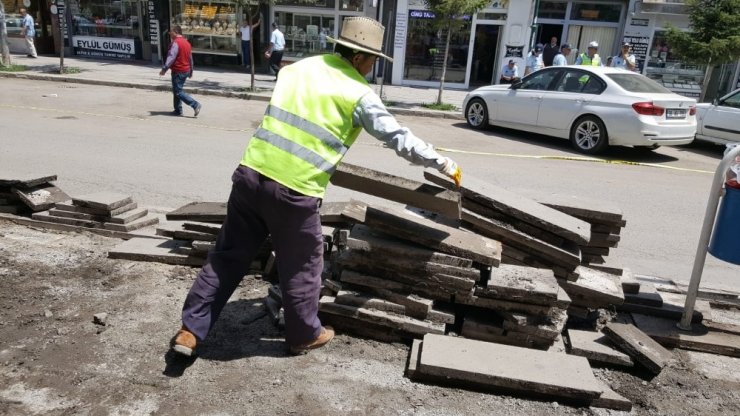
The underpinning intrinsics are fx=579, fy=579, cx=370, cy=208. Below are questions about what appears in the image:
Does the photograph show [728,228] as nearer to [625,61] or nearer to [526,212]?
[526,212]

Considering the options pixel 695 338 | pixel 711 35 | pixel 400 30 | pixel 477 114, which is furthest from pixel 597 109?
pixel 400 30

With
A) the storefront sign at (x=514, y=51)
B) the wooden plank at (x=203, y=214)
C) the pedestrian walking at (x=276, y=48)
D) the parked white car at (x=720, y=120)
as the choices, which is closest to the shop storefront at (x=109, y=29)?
Answer: the pedestrian walking at (x=276, y=48)

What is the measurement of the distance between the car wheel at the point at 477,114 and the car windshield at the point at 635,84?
2983 mm

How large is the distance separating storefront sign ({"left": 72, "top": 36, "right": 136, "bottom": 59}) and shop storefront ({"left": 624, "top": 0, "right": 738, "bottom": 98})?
19753 mm

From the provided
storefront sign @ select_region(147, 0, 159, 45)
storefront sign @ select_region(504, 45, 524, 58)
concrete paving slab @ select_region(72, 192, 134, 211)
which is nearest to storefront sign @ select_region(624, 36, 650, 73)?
storefront sign @ select_region(504, 45, 524, 58)

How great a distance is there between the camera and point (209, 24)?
2345 centimetres

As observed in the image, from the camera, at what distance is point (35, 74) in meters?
18.5

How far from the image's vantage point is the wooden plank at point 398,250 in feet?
11.7

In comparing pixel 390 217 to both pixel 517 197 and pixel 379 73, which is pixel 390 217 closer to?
pixel 517 197

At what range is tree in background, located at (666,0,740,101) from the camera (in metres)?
13.8

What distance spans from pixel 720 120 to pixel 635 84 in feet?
7.70

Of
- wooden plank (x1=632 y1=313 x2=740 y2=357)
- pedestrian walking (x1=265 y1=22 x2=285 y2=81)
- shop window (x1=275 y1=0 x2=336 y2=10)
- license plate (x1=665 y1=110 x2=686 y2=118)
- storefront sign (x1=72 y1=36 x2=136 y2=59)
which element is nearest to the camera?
wooden plank (x1=632 y1=313 x2=740 y2=357)

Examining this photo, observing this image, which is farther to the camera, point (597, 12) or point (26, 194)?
point (597, 12)

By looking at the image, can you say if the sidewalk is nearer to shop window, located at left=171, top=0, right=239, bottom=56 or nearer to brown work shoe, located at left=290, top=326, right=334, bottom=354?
shop window, located at left=171, top=0, right=239, bottom=56
